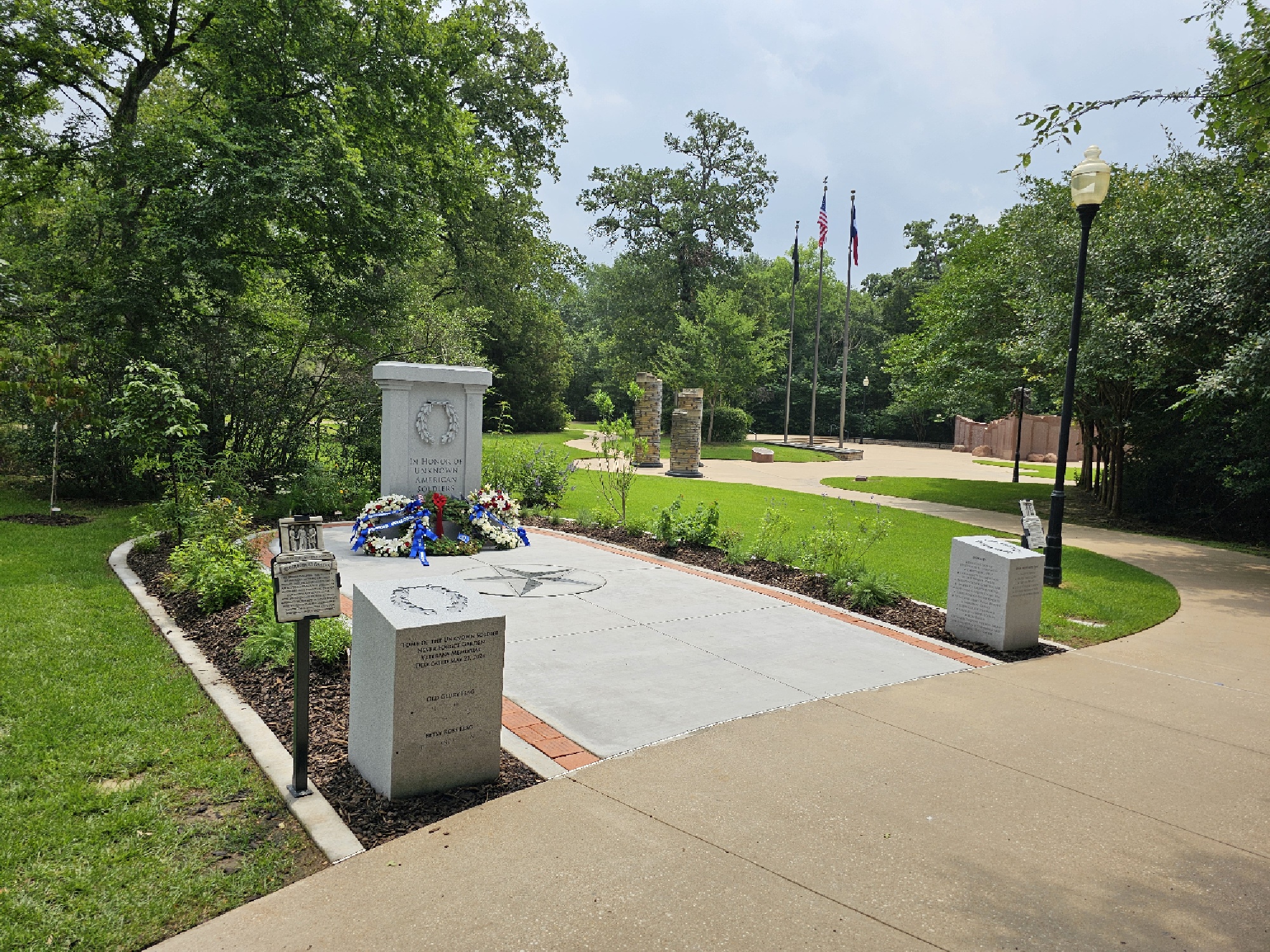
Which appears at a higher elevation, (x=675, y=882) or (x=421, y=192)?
(x=421, y=192)

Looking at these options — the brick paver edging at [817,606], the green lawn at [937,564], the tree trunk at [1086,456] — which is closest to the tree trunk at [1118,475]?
the tree trunk at [1086,456]

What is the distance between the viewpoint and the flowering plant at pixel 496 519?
1009cm

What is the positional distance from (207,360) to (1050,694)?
38.7 feet

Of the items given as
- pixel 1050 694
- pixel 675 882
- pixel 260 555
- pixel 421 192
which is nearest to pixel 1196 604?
pixel 1050 694

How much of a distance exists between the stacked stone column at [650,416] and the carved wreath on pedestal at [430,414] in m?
15.7

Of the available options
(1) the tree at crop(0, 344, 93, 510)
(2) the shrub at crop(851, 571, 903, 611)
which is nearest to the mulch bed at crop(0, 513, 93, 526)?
(1) the tree at crop(0, 344, 93, 510)

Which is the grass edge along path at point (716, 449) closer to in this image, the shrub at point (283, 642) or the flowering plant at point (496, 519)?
the flowering plant at point (496, 519)

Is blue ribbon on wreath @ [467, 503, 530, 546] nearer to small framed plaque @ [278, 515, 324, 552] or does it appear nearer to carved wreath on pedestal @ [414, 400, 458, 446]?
carved wreath on pedestal @ [414, 400, 458, 446]

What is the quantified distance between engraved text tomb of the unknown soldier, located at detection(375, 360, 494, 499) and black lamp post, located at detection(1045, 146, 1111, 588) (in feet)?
22.1

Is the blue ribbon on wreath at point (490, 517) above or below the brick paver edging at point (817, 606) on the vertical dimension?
above

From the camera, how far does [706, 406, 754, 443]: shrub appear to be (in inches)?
1460

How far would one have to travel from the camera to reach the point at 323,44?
12578mm

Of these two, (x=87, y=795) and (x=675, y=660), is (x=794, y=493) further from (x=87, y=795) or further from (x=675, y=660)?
(x=87, y=795)

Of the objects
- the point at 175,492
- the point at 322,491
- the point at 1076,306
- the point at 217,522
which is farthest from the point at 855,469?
the point at 217,522
